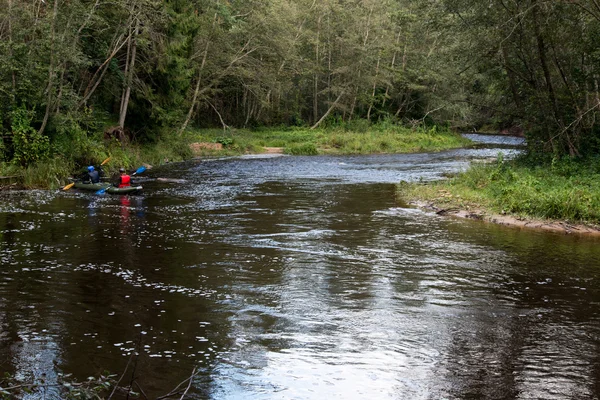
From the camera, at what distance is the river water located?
6961 mm

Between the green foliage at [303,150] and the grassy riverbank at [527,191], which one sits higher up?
the grassy riverbank at [527,191]

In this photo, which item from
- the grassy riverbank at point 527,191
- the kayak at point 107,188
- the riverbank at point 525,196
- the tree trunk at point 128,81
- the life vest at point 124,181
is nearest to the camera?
the riverbank at point 525,196

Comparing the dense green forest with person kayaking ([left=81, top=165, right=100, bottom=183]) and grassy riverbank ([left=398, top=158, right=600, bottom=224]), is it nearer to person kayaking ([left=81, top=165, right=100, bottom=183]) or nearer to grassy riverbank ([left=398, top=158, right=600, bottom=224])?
grassy riverbank ([left=398, top=158, right=600, bottom=224])

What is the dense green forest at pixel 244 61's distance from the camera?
21.4 meters

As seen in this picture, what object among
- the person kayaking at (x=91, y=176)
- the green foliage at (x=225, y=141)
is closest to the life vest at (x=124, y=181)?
A: the person kayaking at (x=91, y=176)

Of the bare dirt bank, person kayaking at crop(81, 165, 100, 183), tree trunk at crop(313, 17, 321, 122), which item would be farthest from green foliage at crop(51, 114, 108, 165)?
tree trunk at crop(313, 17, 321, 122)

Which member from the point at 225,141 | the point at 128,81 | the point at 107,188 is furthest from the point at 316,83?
the point at 107,188

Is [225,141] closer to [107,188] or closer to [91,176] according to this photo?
[91,176]

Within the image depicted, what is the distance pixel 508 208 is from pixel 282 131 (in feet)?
109

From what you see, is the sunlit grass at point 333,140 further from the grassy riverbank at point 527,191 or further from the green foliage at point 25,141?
the grassy riverbank at point 527,191

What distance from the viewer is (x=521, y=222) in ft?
53.7

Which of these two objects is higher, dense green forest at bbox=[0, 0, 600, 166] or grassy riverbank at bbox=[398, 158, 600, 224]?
dense green forest at bbox=[0, 0, 600, 166]

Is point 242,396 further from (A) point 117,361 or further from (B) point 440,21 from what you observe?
(B) point 440,21

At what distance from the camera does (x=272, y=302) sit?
31.5ft
